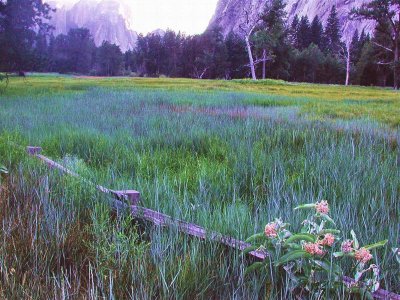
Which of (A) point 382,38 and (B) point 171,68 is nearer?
(A) point 382,38

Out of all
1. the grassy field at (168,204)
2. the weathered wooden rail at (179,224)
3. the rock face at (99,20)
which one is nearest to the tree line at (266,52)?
the grassy field at (168,204)

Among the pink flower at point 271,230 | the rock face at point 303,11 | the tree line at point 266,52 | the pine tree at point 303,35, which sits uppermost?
the rock face at point 303,11

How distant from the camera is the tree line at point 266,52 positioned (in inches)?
1640

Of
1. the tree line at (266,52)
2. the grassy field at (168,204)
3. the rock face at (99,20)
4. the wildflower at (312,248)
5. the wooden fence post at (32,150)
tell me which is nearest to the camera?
the wildflower at (312,248)

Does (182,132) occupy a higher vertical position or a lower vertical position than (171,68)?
lower

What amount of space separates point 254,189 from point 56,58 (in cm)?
8877

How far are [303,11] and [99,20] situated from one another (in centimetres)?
9733

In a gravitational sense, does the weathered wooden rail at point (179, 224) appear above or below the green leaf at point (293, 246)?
below

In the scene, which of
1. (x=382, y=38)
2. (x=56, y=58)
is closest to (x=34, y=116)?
(x=382, y=38)

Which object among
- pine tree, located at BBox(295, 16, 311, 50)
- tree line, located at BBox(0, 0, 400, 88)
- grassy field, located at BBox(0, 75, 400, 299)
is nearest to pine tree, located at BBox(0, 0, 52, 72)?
tree line, located at BBox(0, 0, 400, 88)

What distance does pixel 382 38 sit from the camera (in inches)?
1863

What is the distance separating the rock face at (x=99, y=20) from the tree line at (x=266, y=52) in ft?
Answer: 294

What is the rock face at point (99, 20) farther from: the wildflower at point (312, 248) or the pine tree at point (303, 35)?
the wildflower at point (312, 248)

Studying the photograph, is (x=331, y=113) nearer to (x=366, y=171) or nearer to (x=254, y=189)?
(x=366, y=171)
